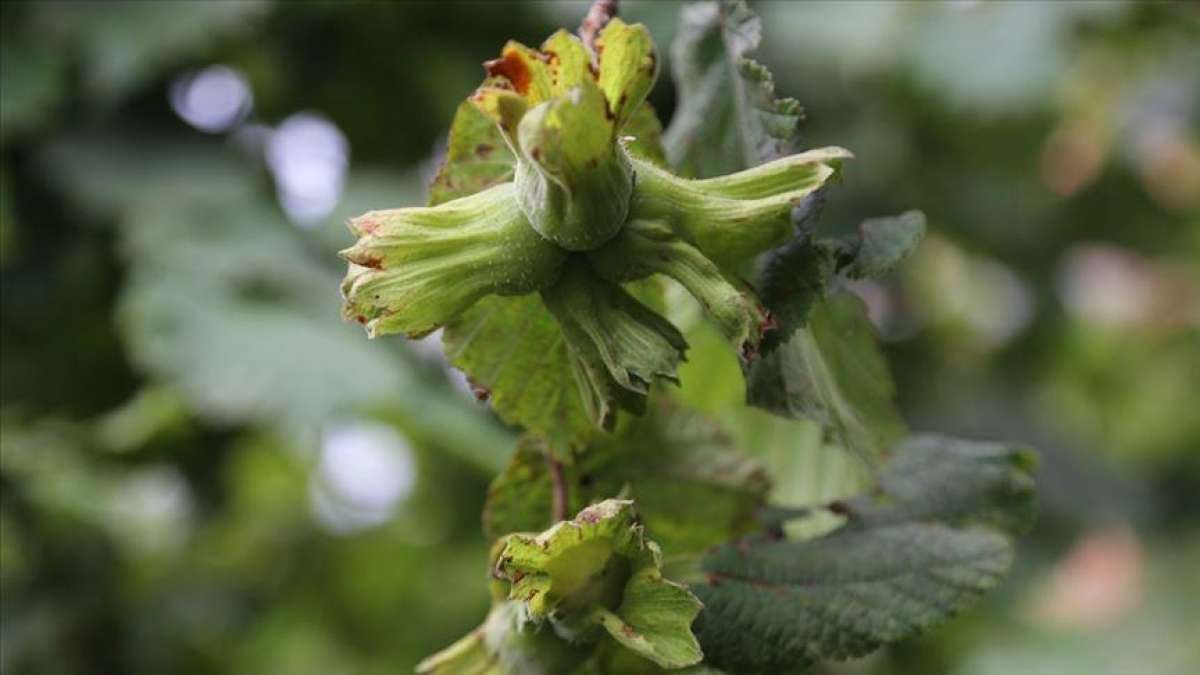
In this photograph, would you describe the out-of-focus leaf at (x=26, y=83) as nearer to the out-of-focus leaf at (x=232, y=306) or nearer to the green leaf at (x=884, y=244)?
the out-of-focus leaf at (x=232, y=306)

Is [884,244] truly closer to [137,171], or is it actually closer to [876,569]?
[876,569]

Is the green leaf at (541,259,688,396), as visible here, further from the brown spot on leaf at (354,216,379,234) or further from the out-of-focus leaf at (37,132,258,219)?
the out-of-focus leaf at (37,132,258,219)

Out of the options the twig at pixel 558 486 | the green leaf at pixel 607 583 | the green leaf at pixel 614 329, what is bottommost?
the twig at pixel 558 486

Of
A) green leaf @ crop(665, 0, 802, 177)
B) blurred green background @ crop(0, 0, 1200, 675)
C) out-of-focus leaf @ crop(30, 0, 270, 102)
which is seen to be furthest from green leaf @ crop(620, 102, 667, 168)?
out-of-focus leaf @ crop(30, 0, 270, 102)

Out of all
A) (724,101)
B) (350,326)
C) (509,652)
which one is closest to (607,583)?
(509,652)

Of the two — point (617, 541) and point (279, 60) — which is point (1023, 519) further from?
point (279, 60)

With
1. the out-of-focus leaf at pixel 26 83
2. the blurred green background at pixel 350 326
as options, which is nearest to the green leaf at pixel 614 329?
the blurred green background at pixel 350 326

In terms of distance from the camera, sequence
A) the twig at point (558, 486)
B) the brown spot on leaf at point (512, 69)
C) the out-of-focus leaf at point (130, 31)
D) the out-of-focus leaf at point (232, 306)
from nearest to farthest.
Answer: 1. the brown spot on leaf at point (512, 69)
2. the twig at point (558, 486)
3. the out-of-focus leaf at point (232, 306)
4. the out-of-focus leaf at point (130, 31)
